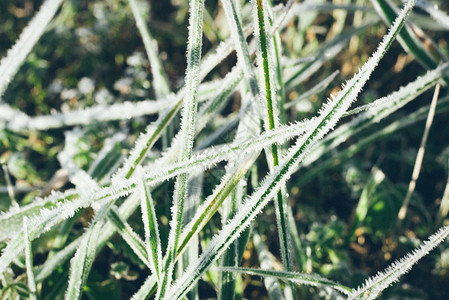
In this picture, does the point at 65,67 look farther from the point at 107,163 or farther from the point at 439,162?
the point at 439,162

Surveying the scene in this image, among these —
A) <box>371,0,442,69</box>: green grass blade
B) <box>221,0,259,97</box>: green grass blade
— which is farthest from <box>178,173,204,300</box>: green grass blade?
<box>371,0,442,69</box>: green grass blade

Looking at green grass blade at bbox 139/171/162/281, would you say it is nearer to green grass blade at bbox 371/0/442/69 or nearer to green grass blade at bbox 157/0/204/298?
green grass blade at bbox 157/0/204/298

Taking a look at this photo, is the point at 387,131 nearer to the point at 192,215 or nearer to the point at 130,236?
the point at 192,215

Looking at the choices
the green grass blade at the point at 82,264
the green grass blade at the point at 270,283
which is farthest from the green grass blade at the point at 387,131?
the green grass blade at the point at 82,264

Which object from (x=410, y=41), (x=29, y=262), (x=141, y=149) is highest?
(x=410, y=41)

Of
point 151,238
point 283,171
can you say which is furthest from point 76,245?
point 283,171

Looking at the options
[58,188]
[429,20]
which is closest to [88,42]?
[58,188]

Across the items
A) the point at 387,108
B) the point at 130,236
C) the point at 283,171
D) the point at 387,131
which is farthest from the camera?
the point at 387,131

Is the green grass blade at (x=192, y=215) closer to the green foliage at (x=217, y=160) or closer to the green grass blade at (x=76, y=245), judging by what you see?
the green foliage at (x=217, y=160)

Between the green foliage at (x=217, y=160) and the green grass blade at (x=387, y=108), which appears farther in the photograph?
the green grass blade at (x=387, y=108)
